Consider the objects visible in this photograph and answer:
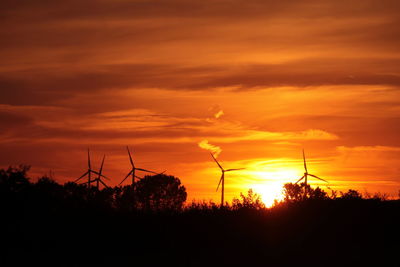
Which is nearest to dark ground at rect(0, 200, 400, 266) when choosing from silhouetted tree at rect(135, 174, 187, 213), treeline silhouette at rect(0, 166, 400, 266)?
treeline silhouette at rect(0, 166, 400, 266)

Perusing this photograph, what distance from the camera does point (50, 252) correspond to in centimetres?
4612

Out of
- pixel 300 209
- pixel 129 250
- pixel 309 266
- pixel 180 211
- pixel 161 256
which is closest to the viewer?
pixel 309 266

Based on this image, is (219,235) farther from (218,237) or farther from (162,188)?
(162,188)

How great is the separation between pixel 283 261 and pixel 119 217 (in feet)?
48.2

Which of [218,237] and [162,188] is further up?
[162,188]

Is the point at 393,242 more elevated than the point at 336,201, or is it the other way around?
the point at 336,201

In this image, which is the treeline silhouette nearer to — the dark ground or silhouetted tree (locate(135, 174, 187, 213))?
the dark ground

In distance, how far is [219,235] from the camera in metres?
46.5

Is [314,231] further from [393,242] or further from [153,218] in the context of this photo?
[153,218]

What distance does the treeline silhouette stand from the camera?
42.1 meters

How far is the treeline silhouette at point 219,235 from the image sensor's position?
42062 millimetres

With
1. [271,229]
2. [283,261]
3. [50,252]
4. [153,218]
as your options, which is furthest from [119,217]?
[283,261]

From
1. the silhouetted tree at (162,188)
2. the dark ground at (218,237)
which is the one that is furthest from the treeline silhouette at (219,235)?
the silhouetted tree at (162,188)

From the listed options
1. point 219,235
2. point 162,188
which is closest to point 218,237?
point 219,235
